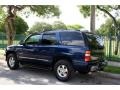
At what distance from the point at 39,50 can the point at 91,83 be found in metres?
2.37

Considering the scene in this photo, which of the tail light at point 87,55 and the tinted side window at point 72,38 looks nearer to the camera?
the tail light at point 87,55

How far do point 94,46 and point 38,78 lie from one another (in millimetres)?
2354

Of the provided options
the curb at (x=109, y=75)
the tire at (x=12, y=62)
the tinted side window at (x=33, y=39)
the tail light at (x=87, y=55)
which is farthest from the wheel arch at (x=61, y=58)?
the tire at (x=12, y=62)

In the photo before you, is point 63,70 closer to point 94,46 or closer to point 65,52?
point 65,52

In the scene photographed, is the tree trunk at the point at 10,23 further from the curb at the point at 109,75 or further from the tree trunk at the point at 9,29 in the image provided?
the curb at the point at 109,75

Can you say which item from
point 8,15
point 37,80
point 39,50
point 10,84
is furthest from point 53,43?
point 8,15

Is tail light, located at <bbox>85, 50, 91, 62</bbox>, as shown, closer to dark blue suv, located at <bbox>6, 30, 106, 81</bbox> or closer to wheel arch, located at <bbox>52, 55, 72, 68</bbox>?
dark blue suv, located at <bbox>6, 30, 106, 81</bbox>

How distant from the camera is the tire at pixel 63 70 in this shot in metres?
9.06

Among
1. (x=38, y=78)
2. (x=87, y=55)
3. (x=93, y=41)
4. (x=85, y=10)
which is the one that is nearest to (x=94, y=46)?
(x=93, y=41)

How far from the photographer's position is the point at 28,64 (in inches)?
419

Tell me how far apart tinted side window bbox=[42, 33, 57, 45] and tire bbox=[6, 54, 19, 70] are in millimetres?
1906

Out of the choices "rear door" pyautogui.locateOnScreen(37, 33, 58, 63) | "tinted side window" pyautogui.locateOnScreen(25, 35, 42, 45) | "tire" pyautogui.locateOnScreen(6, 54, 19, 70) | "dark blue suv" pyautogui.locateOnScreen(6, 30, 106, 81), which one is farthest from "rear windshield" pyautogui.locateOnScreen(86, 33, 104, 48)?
"tire" pyautogui.locateOnScreen(6, 54, 19, 70)

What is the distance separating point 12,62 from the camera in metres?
11.5
